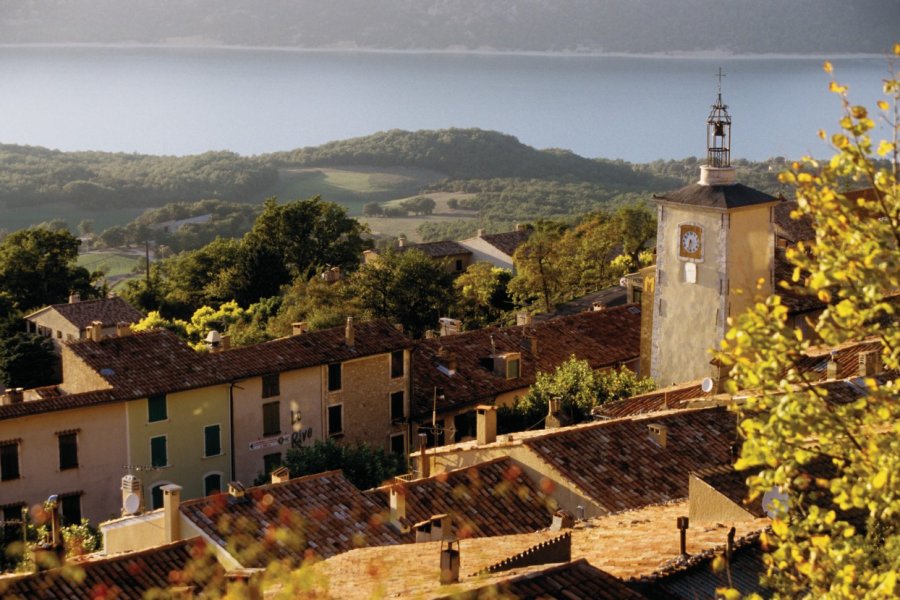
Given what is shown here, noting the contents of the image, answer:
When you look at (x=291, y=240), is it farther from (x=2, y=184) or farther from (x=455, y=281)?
(x=2, y=184)

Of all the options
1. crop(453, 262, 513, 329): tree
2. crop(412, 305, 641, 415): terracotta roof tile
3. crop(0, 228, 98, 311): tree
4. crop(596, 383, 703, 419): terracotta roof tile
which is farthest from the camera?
crop(0, 228, 98, 311): tree

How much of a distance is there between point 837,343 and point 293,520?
10.4m

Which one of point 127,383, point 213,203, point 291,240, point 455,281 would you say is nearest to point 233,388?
point 127,383

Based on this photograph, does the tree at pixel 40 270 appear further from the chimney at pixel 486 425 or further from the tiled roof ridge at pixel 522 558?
the tiled roof ridge at pixel 522 558

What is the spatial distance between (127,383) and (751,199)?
12.9 metres

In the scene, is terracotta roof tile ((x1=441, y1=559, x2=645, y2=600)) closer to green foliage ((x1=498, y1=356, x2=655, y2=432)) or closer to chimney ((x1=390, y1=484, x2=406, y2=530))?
chimney ((x1=390, y1=484, x2=406, y2=530))

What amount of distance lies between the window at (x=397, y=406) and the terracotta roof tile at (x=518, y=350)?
0.83 feet

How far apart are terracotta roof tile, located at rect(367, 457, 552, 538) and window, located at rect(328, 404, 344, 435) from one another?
1181cm

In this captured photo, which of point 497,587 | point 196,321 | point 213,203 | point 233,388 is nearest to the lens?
A: point 497,587

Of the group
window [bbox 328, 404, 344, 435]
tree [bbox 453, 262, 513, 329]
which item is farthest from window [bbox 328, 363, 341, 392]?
tree [bbox 453, 262, 513, 329]

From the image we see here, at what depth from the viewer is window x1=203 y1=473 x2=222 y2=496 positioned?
27453 mm

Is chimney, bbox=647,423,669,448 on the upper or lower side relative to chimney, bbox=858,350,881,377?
lower

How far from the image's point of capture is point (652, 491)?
17422 mm

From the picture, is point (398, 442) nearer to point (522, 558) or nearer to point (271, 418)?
point (271, 418)
